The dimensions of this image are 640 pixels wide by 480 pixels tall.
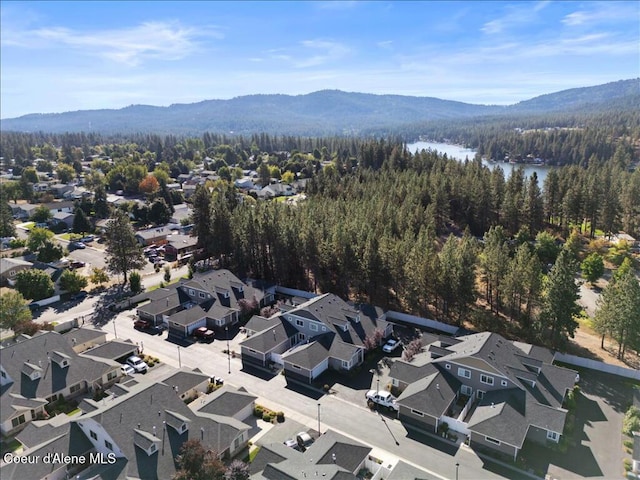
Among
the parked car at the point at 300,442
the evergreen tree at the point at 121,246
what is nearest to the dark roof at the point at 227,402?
the parked car at the point at 300,442

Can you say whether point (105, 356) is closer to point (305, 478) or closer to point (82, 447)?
point (82, 447)

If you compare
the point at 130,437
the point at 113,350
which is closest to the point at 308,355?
the point at 130,437

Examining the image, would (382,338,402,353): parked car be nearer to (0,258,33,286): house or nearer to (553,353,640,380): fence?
(553,353,640,380): fence

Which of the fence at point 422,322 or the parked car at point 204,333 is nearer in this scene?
the parked car at point 204,333

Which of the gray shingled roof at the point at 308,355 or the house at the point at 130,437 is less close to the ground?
the house at the point at 130,437

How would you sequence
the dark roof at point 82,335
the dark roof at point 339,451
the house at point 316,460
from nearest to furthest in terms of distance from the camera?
the house at point 316,460, the dark roof at point 339,451, the dark roof at point 82,335

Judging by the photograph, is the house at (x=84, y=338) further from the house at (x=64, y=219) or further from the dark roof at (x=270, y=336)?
the house at (x=64, y=219)

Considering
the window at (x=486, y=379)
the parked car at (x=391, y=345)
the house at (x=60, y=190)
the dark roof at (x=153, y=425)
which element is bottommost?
the parked car at (x=391, y=345)

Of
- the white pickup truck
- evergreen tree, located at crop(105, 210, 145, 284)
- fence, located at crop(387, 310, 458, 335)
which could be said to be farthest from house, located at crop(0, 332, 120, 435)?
fence, located at crop(387, 310, 458, 335)

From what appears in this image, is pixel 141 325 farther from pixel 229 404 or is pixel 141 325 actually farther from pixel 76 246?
pixel 76 246
